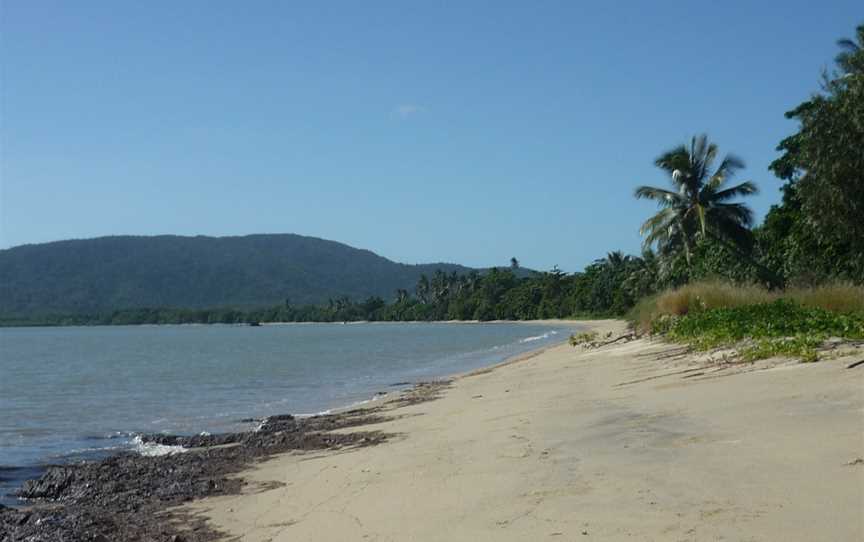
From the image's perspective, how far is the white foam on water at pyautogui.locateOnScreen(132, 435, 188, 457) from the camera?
39.6 feet

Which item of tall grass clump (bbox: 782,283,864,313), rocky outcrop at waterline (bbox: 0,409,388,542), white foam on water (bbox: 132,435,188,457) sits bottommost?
white foam on water (bbox: 132,435,188,457)

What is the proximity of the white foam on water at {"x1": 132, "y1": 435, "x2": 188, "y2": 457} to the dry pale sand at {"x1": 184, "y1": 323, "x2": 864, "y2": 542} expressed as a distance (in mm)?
2771

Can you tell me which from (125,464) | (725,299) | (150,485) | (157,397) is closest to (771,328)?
(725,299)

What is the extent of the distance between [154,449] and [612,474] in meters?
8.79

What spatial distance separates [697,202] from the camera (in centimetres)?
3484

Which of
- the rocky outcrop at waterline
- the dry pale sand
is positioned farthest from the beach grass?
the rocky outcrop at waterline

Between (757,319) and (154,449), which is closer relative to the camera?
(154,449)

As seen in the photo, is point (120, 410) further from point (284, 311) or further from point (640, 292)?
point (284, 311)

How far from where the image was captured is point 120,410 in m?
19.7

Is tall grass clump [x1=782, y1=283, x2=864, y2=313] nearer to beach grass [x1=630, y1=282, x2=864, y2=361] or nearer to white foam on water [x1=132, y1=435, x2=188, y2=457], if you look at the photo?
beach grass [x1=630, y1=282, x2=864, y2=361]

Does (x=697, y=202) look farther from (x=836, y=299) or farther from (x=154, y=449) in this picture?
(x=154, y=449)

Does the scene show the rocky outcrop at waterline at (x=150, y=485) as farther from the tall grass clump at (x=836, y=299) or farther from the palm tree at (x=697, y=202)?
the palm tree at (x=697, y=202)

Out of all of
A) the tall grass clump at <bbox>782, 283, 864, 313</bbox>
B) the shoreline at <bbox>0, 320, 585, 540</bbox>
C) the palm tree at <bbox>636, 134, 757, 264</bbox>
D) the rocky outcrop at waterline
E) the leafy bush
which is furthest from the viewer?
the palm tree at <bbox>636, 134, 757, 264</bbox>

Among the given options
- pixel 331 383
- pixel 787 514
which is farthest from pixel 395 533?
pixel 331 383
